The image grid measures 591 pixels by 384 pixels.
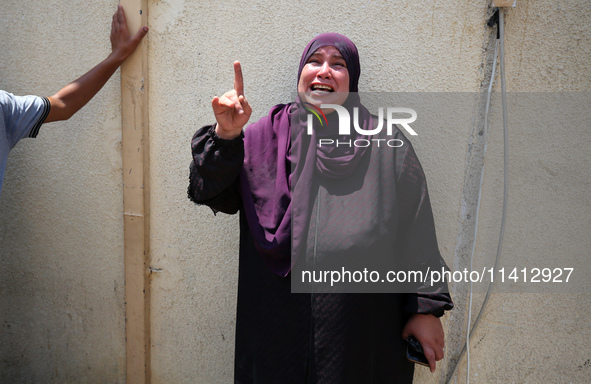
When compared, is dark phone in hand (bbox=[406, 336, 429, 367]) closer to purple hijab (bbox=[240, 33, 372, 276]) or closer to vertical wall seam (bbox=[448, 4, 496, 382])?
vertical wall seam (bbox=[448, 4, 496, 382])

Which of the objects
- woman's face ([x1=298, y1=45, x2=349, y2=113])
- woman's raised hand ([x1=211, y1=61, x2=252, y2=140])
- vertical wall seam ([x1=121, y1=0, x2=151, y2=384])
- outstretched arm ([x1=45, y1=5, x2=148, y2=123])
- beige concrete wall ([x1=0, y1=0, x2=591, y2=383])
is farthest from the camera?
vertical wall seam ([x1=121, y1=0, x2=151, y2=384])

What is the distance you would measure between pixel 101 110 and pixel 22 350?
165cm

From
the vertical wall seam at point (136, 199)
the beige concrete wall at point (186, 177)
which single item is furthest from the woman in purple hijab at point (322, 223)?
the vertical wall seam at point (136, 199)

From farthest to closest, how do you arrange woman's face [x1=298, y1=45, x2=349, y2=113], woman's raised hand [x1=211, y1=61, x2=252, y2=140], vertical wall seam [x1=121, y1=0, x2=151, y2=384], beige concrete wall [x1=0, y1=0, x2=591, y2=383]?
vertical wall seam [x1=121, y1=0, x2=151, y2=384] < beige concrete wall [x1=0, y1=0, x2=591, y2=383] < woman's face [x1=298, y1=45, x2=349, y2=113] < woman's raised hand [x1=211, y1=61, x2=252, y2=140]

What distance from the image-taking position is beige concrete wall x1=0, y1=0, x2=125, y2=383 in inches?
96.1

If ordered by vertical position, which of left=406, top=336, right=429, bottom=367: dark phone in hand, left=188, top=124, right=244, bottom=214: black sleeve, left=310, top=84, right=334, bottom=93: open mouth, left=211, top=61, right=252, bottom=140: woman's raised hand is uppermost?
left=310, top=84, right=334, bottom=93: open mouth

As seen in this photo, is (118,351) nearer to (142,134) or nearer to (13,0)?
(142,134)

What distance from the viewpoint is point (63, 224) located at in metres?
2.62

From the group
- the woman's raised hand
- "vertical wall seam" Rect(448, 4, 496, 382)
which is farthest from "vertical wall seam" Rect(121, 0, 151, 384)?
"vertical wall seam" Rect(448, 4, 496, 382)

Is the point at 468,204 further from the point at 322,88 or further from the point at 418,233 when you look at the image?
the point at 322,88

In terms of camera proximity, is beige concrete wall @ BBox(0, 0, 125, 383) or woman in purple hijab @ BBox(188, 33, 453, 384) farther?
beige concrete wall @ BBox(0, 0, 125, 383)

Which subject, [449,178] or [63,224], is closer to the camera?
[449,178]

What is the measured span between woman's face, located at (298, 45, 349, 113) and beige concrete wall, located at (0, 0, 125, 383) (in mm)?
1185

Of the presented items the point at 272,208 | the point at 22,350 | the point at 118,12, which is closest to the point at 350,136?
the point at 272,208
